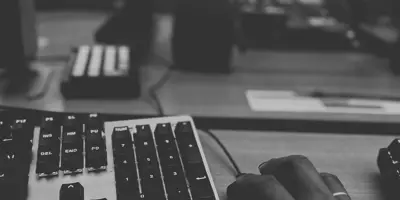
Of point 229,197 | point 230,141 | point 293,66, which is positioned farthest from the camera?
point 293,66

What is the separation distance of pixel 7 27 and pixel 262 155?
1.46 ft

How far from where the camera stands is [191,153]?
16.8 inches

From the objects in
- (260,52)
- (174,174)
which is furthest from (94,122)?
(260,52)

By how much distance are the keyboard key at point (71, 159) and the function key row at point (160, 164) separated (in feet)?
0.12

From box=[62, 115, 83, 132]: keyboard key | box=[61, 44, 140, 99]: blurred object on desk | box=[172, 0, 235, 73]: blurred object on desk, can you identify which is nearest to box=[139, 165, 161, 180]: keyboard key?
box=[62, 115, 83, 132]: keyboard key

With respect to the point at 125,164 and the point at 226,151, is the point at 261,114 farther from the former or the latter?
the point at 125,164

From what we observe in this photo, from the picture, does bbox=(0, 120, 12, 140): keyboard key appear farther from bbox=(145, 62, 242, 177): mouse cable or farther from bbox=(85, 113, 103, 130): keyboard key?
bbox=(145, 62, 242, 177): mouse cable

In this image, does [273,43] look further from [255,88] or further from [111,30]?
[111,30]

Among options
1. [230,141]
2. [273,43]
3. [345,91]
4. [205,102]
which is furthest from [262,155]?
[273,43]

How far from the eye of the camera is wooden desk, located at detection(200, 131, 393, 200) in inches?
17.9

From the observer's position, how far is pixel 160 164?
0.41 m

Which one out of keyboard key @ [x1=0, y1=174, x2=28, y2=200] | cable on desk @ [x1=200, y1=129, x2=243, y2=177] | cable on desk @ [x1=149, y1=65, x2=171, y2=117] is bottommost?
cable on desk @ [x1=200, y1=129, x2=243, y2=177]

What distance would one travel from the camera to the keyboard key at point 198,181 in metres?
0.38

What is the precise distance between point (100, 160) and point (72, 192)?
0.06 meters
